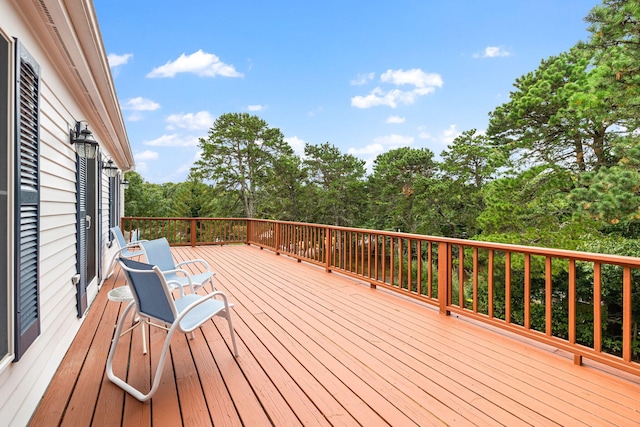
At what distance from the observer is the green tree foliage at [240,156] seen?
2155 cm

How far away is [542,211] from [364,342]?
1103 centimetres

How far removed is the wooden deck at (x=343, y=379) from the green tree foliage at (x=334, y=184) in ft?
62.0

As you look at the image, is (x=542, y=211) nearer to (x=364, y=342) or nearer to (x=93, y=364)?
(x=364, y=342)

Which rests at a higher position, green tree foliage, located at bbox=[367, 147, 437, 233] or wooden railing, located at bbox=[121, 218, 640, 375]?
green tree foliage, located at bbox=[367, 147, 437, 233]

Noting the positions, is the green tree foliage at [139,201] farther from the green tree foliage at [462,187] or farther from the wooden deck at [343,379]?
the wooden deck at [343,379]

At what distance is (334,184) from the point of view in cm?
2230

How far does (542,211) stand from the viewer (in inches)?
439

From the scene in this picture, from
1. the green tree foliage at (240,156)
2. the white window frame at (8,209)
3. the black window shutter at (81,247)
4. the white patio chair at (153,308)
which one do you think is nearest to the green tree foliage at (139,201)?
the green tree foliage at (240,156)

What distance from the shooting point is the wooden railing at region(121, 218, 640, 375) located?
2.33 metres

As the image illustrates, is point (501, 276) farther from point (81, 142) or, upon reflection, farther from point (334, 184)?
point (334, 184)

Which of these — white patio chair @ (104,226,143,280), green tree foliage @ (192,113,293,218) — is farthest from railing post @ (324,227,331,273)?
green tree foliage @ (192,113,293,218)

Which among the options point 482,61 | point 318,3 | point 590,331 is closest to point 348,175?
point 318,3

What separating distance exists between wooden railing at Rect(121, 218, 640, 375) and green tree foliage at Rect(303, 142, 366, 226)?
1061cm

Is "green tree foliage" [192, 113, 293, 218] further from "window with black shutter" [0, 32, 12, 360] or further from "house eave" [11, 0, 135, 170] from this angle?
"window with black shutter" [0, 32, 12, 360]
